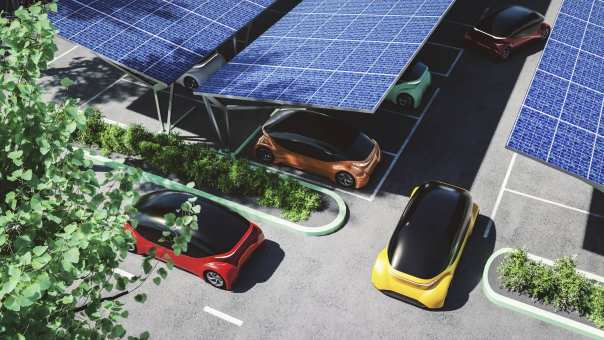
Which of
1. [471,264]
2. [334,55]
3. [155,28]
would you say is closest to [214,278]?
[471,264]

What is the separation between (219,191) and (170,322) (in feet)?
15.9

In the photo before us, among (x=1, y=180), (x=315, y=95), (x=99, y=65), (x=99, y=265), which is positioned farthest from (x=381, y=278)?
(x=99, y=65)

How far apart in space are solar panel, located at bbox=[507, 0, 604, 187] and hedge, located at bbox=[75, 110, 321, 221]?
6.46 meters

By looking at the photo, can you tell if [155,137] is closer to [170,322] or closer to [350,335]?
Answer: [170,322]

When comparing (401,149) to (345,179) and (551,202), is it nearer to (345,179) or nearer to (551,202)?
(345,179)

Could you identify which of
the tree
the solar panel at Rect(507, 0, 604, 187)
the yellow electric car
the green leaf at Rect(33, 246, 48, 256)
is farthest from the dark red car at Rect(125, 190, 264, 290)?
the green leaf at Rect(33, 246, 48, 256)

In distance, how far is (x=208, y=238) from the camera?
14570 mm

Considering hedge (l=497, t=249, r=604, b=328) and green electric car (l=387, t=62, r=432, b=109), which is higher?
green electric car (l=387, t=62, r=432, b=109)

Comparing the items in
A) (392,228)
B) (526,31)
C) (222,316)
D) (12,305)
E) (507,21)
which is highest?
(12,305)

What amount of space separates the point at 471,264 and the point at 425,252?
2075 millimetres

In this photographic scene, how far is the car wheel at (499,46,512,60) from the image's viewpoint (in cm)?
2327

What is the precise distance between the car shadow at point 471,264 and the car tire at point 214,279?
19.3 feet

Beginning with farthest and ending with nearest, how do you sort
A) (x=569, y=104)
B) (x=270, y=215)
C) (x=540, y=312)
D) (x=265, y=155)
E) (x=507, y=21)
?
(x=507, y=21)
(x=265, y=155)
(x=270, y=215)
(x=569, y=104)
(x=540, y=312)

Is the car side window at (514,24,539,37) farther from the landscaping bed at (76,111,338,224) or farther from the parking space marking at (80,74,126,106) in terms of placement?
the parking space marking at (80,74,126,106)
